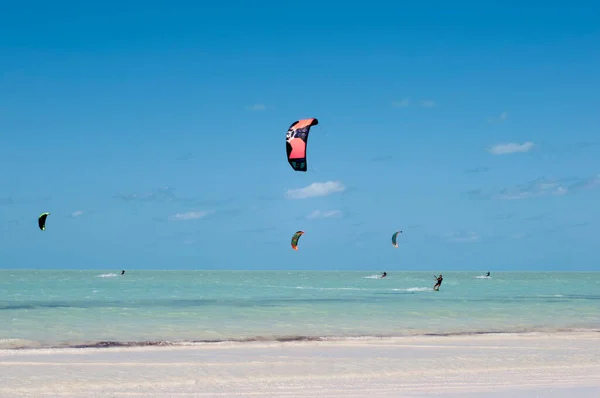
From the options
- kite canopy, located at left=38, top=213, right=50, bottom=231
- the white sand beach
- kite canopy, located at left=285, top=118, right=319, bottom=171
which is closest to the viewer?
the white sand beach

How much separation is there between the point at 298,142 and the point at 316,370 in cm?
796

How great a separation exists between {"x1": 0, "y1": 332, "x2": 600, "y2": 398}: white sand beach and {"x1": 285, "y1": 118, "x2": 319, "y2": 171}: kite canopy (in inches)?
185

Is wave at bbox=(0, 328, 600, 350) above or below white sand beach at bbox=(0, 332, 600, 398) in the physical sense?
above

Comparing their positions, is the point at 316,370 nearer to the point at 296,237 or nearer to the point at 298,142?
the point at 298,142

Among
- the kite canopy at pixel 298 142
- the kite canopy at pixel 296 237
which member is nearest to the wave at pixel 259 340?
the kite canopy at pixel 298 142

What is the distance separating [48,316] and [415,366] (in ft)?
64.5

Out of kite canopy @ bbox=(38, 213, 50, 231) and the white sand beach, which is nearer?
the white sand beach

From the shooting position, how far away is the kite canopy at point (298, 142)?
19844mm

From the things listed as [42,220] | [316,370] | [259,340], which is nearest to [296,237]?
[42,220]

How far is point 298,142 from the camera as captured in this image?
20.3m

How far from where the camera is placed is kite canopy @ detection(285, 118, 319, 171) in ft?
65.1

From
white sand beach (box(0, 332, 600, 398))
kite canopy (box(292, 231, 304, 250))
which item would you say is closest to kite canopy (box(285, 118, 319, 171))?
white sand beach (box(0, 332, 600, 398))

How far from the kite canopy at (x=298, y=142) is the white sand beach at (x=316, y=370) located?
4.69 metres

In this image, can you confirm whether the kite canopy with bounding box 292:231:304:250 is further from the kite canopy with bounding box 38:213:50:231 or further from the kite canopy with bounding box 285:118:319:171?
the kite canopy with bounding box 285:118:319:171
